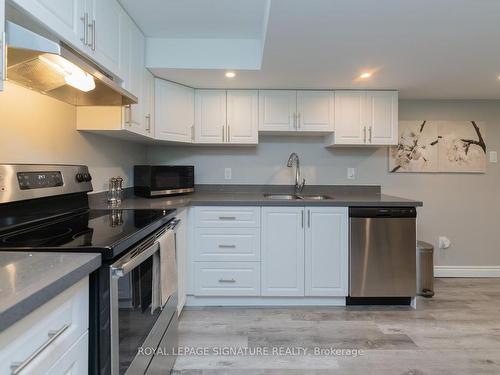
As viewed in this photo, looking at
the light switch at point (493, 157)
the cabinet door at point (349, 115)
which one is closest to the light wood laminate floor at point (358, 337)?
the light switch at point (493, 157)

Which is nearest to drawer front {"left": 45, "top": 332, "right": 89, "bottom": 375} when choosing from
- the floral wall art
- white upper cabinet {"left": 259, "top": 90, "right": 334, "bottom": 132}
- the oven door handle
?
the oven door handle

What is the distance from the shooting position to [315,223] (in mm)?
2467

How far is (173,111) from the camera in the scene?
2645mm

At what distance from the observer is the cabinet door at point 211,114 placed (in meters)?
2.83

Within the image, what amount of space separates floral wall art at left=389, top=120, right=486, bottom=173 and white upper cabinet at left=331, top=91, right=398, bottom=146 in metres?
0.44

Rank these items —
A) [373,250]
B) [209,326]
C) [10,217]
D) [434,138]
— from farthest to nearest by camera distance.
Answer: [434,138], [373,250], [209,326], [10,217]

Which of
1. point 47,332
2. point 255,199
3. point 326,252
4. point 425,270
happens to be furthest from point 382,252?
point 47,332

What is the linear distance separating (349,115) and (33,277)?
272 cm

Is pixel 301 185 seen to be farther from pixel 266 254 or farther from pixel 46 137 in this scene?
pixel 46 137

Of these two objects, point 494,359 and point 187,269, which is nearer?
point 494,359

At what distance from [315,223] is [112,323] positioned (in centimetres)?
182

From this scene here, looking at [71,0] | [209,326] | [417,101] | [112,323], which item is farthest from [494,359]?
[71,0]

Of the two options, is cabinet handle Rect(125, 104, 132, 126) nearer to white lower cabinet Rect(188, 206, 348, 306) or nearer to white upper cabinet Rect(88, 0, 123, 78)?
white upper cabinet Rect(88, 0, 123, 78)

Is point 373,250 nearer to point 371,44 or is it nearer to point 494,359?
point 494,359
